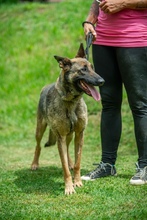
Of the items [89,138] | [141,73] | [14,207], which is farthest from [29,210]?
[89,138]

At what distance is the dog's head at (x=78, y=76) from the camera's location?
5.37 metres

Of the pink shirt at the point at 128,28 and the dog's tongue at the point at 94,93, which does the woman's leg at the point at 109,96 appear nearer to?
the pink shirt at the point at 128,28

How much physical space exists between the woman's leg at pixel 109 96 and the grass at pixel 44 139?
0.39 meters

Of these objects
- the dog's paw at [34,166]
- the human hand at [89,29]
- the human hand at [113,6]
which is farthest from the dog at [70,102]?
the dog's paw at [34,166]

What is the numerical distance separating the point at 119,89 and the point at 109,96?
0.15m

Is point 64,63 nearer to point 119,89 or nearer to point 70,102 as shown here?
point 70,102

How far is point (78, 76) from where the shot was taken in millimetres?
5461

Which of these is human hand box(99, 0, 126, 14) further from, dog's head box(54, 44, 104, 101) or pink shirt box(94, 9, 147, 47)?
dog's head box(54, 44, 104, 101)

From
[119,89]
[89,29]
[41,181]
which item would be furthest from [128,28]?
[41,181]

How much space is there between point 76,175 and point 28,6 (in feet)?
39.6

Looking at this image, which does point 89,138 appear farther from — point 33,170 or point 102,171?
point 102,171

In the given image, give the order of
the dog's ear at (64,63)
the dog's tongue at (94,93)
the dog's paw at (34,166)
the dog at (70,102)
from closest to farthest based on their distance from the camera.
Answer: the dog's tongue at (94,93)
the dog at (70,102)
the dog's ear at (64,63)
the dog's paw at (34,166)

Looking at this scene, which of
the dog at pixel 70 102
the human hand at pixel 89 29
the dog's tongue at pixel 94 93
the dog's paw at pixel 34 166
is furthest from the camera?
the dog's paw at pixel 34 166

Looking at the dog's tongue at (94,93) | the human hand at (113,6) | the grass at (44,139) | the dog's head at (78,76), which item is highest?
the human hand at (113,6)
